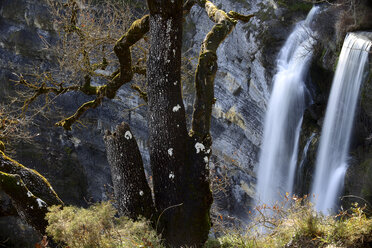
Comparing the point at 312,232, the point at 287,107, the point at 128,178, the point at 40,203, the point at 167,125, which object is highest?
the point at 287,107

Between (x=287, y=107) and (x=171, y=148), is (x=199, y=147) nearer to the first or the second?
(x=171, y=148)

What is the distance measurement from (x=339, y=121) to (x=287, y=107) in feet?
7.91

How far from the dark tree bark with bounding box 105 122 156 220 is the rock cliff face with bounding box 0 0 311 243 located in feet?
24.2

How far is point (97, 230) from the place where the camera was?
3918 mm

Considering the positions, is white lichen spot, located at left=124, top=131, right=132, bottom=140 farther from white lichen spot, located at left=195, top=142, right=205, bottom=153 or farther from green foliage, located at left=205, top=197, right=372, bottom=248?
green foliage, located at left=205, top=197, right=372, bottom=248

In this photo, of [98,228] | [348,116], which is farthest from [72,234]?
[348,116]

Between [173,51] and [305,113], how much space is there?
9592 millimetres

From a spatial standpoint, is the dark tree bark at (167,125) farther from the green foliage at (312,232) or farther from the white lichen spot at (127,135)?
the green foliage at (312,232)

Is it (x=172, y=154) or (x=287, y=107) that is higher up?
(x=287, y=107)

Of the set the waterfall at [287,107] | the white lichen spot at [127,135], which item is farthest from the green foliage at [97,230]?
the waterfall at [287,107]

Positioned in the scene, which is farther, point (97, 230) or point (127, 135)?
point (127, 135)

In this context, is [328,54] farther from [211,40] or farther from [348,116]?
[211,40]

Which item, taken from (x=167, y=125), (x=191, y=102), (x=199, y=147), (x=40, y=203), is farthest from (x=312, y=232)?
(x=191, y=102)

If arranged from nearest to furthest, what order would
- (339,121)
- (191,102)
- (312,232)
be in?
1. (312,232)
2. (339,121)
3. (191,102)
